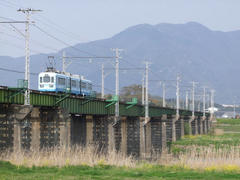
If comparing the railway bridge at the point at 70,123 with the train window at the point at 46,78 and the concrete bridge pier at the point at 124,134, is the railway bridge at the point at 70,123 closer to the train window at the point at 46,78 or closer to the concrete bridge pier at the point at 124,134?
the concrete bridge pier at the point at 124,134

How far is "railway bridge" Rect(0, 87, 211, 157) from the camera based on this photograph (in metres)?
58.1

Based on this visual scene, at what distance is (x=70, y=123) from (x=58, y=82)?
8343 mm

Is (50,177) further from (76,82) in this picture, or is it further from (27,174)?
(76,82)

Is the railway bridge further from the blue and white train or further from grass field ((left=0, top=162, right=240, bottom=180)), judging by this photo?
grass field ((left=0, top=162, right=240, bottom=180))

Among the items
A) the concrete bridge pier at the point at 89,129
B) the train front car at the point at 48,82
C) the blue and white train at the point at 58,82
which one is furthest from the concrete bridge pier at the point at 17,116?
the concrete bridge pier at the point at 89,129

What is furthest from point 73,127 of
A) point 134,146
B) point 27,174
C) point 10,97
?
point 27,174

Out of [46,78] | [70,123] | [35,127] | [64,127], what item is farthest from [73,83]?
[35,127]

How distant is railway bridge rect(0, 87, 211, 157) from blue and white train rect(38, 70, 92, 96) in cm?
386

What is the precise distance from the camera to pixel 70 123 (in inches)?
2817

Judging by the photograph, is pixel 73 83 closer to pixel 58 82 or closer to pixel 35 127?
pixel 58 82

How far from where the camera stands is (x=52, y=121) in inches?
2707

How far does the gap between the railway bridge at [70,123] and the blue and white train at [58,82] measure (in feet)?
12.7

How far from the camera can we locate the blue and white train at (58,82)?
252ft

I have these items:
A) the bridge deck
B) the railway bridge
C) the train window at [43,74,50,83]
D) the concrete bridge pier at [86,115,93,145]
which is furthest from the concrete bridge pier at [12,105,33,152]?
the concrete bridge pier at [86,115,93,145]
